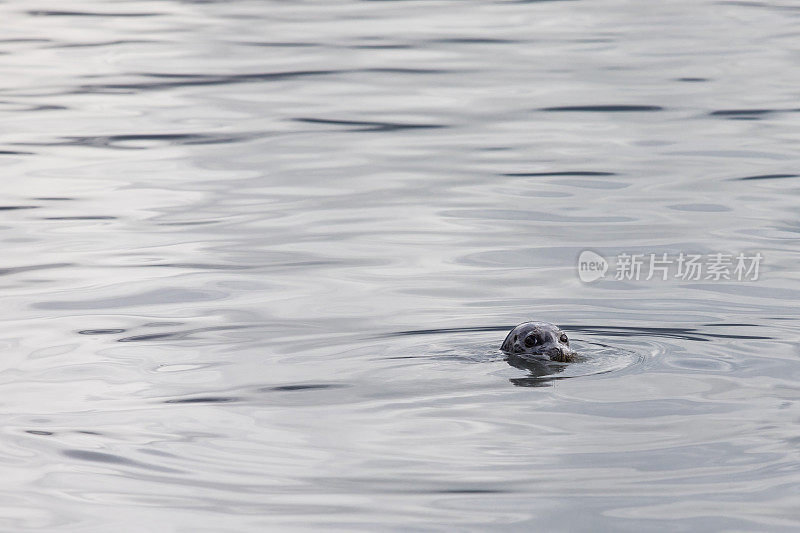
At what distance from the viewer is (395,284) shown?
12008 mm

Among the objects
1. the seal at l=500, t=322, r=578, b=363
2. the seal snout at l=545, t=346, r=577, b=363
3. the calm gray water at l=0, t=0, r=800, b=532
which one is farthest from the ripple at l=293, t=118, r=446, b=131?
the seal snout at l=545, t=346, r=577, b=363

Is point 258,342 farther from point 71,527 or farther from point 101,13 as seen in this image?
point 101,13

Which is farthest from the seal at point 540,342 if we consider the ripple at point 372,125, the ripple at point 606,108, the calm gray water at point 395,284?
the ripple at point 606,108

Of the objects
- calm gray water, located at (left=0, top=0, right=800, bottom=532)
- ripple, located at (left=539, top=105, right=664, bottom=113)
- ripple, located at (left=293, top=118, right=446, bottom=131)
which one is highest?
ripple, located at (left=539, top=105, right=664, bottom=113)

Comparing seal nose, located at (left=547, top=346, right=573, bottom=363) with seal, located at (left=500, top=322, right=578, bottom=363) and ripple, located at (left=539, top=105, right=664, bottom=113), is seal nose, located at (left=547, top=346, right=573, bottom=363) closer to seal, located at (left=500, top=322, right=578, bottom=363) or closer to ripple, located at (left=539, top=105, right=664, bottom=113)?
seal, located at (left=500, top=322, right=578, bottom=363)

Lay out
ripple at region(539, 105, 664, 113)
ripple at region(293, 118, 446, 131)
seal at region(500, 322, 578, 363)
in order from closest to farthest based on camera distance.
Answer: seal at region(500, 322, 578, 363)
ripple at region(293, 118, 446, 131)
ripple at region(539, 105, 664, 113)

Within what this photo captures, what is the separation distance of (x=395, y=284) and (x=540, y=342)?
241cm

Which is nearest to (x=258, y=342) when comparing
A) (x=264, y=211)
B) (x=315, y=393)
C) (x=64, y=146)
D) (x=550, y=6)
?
(x=315, y=393)

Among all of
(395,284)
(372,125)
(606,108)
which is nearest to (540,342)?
(395,284)

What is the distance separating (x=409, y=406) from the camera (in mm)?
9070

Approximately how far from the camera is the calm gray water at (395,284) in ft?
26.0

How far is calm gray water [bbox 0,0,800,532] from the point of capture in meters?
7.91

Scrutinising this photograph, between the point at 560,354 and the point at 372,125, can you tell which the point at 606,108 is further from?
the point at 560,354

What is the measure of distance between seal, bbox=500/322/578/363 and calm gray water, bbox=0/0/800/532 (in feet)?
0.42
